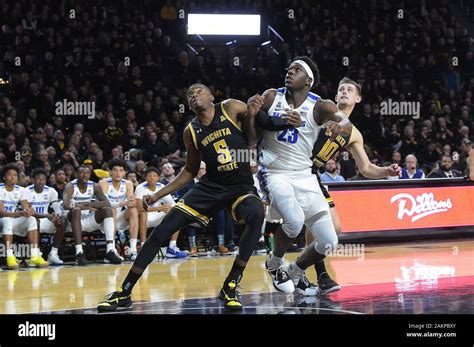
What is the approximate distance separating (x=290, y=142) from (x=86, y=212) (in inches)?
216

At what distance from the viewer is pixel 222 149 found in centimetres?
777

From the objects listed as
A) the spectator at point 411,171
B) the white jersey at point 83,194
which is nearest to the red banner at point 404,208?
the spectator at point 411,171

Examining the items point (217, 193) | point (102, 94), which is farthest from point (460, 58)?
point (217, 193)

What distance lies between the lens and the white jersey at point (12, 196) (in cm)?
1242

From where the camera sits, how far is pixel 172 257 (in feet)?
43.1

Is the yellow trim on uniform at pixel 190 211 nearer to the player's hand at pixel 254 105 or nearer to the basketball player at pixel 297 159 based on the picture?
the basketball player at pixel 297 159

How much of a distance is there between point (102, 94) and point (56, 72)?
1029 mm

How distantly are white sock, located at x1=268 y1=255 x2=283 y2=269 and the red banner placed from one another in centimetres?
541

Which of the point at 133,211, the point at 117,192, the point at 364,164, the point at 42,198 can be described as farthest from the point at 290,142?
the point at 42,198

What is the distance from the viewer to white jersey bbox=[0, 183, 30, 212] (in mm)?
12421

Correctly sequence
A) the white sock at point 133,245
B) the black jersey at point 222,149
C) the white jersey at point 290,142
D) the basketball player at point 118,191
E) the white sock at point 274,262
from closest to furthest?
the black jersey at point 222,149 → the white jersey at point 290,142 → the white sock at point 274,262 → the white sock at point 133,245 → the basketball player at point 118,191

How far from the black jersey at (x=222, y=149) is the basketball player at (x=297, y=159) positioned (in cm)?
38

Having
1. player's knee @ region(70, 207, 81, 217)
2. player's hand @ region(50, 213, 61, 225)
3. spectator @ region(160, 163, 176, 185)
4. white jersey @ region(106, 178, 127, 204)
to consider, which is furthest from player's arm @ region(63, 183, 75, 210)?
spectator @ region(160, 163, 176, 185)

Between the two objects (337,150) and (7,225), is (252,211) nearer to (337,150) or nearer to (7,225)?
(337,150)
